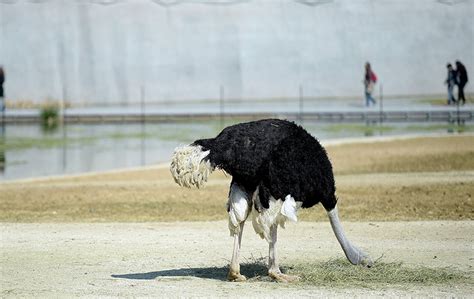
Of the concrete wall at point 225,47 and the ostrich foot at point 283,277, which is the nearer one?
the ostrich foot at point 283,277

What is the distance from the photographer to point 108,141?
2520 cm

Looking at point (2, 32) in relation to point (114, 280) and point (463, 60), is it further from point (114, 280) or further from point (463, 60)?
point (114, 280)

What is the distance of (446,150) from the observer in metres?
19.7

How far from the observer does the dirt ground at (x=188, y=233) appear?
8117 millimetres

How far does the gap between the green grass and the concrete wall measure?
94.9 ft

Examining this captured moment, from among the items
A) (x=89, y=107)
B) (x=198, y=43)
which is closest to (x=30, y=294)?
(x=89, y=107)

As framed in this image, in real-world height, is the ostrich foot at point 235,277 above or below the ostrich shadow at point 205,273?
above

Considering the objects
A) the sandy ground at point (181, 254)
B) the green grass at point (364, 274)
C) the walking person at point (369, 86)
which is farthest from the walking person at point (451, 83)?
the green grass at point (364, 274)

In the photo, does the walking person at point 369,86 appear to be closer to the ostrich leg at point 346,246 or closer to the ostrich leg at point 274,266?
the ostrich leg at point 346,246

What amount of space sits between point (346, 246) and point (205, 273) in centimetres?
96

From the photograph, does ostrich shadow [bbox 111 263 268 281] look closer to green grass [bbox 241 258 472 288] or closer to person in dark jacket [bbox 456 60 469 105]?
green grass [bbox 241 258 472 288]

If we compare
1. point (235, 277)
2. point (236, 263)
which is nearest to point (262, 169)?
point (236, 263)

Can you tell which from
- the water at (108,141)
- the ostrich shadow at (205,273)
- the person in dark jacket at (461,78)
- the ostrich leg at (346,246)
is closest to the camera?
the ostrich leg at (346,246)

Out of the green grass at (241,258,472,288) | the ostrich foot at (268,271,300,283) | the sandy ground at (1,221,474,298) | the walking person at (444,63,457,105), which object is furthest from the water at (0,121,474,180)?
the ostrich foot at (268,271,300,283)
